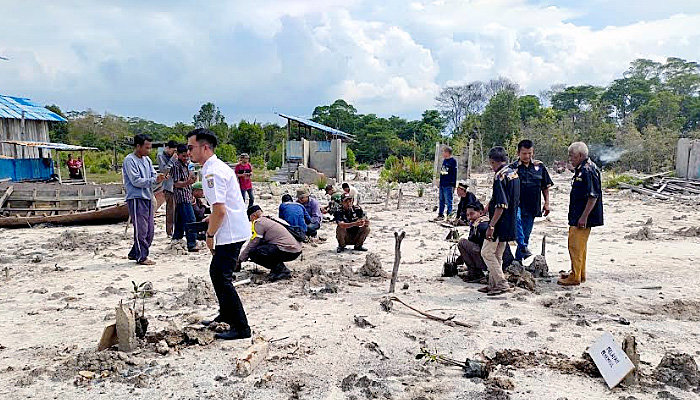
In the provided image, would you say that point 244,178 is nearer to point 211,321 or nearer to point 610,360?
point 211,321

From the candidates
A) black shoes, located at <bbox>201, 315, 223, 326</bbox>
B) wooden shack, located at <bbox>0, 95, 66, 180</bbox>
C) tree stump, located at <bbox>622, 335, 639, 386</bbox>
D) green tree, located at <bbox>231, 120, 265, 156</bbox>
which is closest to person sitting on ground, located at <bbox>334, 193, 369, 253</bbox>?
black shoes, located at <bbox>201, 315, 223, 326</bbox>

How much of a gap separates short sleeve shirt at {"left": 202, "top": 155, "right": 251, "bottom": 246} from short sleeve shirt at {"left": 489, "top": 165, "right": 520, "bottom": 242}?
2.92 metres

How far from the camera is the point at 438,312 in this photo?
18.4ft

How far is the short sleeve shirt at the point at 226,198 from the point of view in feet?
14.2

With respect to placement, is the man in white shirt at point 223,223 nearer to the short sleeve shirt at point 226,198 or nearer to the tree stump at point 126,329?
the short sleeve shirt at point 226,198

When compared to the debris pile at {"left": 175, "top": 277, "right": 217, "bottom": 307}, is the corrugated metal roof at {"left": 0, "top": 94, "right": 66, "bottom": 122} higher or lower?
higher

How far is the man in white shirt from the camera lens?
4.35 meters

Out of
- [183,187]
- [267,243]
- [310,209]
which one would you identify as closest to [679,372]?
[267,243]

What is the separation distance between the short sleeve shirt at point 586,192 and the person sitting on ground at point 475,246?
3.55ft

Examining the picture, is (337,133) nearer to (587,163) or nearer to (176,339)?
(587,163)

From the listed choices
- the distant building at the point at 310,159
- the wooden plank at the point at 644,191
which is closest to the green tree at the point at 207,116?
the distant building at the point at 310,159

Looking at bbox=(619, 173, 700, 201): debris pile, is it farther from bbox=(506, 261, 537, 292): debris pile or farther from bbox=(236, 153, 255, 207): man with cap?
bbox=(236, 153, 255, 207): man with cap

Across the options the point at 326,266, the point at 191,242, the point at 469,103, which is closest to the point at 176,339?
the point at 326,266

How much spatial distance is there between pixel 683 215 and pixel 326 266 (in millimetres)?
10563
